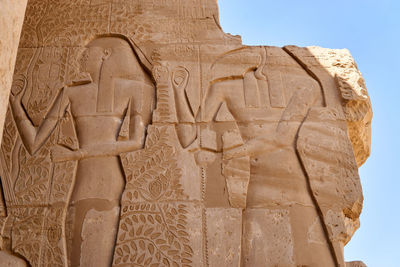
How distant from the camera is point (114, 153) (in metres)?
4.53

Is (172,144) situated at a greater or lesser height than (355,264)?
greater

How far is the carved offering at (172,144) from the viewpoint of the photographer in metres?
4.18

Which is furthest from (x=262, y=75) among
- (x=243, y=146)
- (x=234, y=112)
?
(x=243, y=146)

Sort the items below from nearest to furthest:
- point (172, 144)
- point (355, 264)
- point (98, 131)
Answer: point (172, 144) < point (98, 131) < point (355, 264)

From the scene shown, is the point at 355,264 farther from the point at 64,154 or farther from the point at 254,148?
the point at 64,154

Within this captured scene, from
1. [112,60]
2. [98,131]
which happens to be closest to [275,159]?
[98,131]

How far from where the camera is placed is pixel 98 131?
15.2 ft

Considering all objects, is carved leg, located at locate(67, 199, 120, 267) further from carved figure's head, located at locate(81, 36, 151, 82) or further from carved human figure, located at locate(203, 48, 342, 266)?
carved figure's head, located at locate(81, 36, 151, 82)

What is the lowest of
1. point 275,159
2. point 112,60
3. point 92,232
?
point 92,232

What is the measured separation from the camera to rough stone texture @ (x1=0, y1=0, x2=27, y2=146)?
2.90m

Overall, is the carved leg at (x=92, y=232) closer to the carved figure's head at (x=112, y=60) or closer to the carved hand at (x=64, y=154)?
the carved hand at (x=64, y=154)

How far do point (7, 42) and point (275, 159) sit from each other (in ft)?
8.77

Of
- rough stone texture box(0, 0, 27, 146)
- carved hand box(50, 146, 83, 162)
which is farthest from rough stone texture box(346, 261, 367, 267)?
rough stone texture box(0, 0, 27, 146)

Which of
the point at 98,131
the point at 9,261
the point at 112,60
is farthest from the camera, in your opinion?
the point at 112,60
